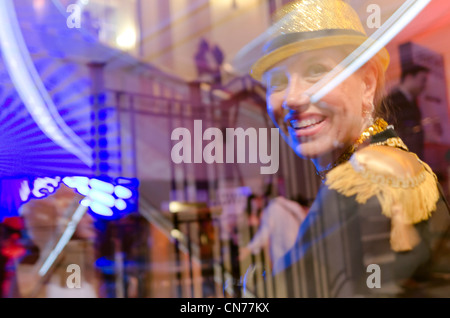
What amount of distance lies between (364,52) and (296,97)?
273 mm

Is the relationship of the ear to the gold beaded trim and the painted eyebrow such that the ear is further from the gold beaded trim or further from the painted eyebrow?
the painted eyebrow

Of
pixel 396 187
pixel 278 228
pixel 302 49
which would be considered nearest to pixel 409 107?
pixel 396 187

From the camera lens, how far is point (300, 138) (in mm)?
1400

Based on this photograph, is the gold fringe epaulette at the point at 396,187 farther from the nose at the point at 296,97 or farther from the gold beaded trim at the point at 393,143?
the nose at the point at 296,97

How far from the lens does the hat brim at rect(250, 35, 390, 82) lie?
131cm

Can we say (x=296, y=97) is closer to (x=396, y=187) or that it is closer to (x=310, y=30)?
(x=310, y=30)

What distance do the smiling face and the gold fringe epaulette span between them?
0.10m

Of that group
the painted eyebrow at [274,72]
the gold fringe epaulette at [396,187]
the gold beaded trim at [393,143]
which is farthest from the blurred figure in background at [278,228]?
the painted eyebrow at [274,72]

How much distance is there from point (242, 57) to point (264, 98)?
0.54ft

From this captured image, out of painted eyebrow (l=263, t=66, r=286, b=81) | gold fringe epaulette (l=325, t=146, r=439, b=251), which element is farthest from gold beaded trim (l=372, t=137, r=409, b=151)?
painted eyebrow (l=263, t=66, r=286, b=81)

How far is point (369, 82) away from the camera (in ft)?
4.48

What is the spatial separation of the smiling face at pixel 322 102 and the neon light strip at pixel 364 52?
0.05 ft

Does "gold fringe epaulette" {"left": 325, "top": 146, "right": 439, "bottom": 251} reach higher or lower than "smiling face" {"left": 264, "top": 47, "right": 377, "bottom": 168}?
lower

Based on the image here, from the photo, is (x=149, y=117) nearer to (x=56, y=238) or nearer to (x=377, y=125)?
(x=56, y=238)
